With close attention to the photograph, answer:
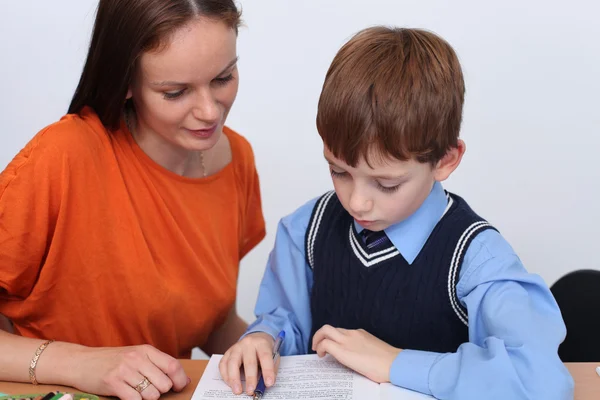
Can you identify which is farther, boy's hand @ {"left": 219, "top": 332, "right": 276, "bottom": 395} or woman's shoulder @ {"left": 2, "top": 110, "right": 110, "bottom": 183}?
woman's shoulder @ {"left": 2, "top": 110, "right": 110, "bottom": 183}

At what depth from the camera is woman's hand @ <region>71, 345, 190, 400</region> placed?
127cm

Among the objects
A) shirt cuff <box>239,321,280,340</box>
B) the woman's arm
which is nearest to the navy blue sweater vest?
shirt cuff <box>239,321,280,340</box>

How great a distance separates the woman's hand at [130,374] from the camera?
127 cm

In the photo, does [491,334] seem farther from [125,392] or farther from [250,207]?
[250,207]

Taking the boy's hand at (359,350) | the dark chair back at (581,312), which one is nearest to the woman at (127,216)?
the boy's hand at (359,350)

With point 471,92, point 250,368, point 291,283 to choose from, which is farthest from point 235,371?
point 471,92

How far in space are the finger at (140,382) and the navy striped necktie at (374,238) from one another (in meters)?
0.44

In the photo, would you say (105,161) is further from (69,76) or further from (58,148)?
(69,76)

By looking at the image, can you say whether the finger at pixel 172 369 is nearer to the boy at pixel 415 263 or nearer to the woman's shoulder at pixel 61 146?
the boy at pixel 415 263

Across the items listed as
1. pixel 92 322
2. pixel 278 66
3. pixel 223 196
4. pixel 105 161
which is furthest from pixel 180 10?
pixel 278 66

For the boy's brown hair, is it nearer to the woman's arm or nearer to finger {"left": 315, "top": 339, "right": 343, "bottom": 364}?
finger {"left": 315, "top": 339, "right": 343, "bottom": 364}

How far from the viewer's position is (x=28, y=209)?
1.47 m

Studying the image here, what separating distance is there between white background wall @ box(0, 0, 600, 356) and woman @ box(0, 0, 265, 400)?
0.77 metres

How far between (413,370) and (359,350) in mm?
93
